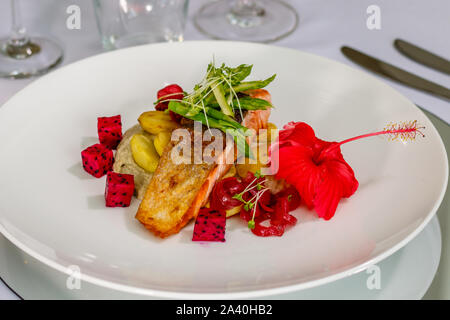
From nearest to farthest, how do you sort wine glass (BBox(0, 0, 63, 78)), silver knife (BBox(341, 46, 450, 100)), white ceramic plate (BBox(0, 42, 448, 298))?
white ceramic plate (BBox(0, 42, 448, 298)) < silver knife (BBox(341, 46, 450, 100)) < wine glass (BBox(0, 0, 63, 78))

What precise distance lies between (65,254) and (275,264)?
26.4 inches

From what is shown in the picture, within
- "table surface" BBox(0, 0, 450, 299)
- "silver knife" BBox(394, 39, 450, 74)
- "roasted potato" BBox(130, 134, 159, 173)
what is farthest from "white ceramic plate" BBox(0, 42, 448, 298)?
"silver knife" BBox(394, 39, 450, 74)

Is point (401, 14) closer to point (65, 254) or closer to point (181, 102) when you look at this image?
point (181, 102)

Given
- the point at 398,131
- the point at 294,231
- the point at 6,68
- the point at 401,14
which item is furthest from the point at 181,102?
the point at 401,14

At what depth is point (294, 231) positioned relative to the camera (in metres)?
2.04

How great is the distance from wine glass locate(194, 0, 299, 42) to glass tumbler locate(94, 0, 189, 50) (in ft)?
0.60

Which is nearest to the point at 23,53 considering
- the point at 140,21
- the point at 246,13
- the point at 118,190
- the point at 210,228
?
the point at 140,21

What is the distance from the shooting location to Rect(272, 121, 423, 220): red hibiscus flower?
2082 mm

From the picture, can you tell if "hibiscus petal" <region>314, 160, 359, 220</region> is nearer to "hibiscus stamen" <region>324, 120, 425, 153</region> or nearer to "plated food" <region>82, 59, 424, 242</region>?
"plated food" <region>82, 59, 424, 242</region>

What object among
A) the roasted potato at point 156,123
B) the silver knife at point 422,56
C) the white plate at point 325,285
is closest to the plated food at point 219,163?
the roasted potato at point 156,123

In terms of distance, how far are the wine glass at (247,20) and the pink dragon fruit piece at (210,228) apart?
1775mm

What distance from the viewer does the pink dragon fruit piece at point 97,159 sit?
2.25 meters

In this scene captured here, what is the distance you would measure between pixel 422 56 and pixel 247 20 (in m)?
1.08

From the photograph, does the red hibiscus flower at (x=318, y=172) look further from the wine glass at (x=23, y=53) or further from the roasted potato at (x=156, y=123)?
the wine glass at (x=23, y=53)
